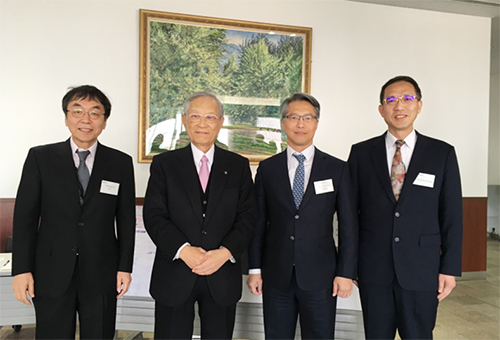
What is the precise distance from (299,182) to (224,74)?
2686 millimetres

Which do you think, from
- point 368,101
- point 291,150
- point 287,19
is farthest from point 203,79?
point 291,150

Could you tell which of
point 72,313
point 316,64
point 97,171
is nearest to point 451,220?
point 97,171

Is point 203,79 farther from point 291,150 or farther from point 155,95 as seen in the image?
point 291,150

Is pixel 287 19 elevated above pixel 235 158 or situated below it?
above

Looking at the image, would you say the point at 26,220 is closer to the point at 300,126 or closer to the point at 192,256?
the point at 192,256

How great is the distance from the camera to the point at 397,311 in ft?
6.34

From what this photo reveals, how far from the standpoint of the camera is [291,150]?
2.09 m

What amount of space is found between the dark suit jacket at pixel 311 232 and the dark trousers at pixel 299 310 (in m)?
0.05

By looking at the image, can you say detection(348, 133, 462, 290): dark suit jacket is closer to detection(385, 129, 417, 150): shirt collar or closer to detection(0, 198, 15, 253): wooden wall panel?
detection(385, 129, 417, 150): shirt collar

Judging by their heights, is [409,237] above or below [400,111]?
below

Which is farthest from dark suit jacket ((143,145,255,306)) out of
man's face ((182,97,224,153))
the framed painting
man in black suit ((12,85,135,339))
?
the framed painting

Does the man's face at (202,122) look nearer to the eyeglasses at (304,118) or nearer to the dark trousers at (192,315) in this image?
the eyeglasses at (304,118)

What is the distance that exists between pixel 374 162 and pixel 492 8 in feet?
14.4

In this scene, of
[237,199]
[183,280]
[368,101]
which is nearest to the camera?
[183,280]
